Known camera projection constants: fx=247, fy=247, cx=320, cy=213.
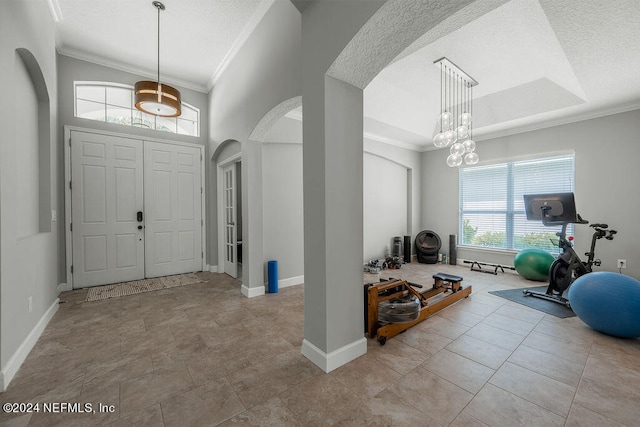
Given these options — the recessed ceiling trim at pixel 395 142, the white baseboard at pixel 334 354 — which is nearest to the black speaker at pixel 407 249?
the recessed ceiling trim at pixel 395 142

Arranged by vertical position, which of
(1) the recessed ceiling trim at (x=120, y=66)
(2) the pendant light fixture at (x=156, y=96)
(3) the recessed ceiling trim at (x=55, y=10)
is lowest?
(2) the pendant light fixture at (x=156, y=96)

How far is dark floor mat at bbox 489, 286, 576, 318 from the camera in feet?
10.7

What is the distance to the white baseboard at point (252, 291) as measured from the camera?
12.5 feet

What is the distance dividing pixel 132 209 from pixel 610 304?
6.84 meters

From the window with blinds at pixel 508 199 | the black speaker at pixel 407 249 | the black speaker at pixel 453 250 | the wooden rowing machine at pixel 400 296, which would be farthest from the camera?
the black speaker at pixel 407 249

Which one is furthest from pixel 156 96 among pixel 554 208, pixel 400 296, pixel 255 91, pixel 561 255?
pixel 561 255

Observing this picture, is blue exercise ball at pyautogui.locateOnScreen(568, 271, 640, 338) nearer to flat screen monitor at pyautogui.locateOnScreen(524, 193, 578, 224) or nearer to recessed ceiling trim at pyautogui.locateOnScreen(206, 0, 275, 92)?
flat screen monitor at pyautogui.locateOnScreen(524, 193, 578, 224)

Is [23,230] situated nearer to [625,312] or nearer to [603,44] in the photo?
[625,312]

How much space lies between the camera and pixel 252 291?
3828 millimetres

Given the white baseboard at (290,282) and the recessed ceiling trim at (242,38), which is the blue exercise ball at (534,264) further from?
the recessed ceiling trim at (242,38)

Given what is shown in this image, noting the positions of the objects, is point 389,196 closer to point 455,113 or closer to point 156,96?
point 455,113

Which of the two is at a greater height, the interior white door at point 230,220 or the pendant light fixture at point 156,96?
the pendant light fixture at point 156,96

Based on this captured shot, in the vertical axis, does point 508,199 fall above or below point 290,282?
above

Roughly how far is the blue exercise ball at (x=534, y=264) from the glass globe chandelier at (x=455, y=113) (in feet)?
7.72
